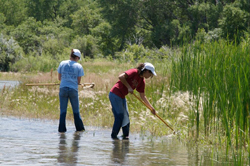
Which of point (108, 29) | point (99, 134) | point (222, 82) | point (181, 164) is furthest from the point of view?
point (108, 29)

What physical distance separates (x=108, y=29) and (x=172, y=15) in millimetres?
10241

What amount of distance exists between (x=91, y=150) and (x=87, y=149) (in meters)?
0.13

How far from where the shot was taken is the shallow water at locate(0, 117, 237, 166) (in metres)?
6.78

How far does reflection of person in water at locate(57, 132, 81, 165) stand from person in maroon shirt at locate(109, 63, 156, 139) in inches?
38.7

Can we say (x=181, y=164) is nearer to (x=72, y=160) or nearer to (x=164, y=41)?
(x=72, y=160)

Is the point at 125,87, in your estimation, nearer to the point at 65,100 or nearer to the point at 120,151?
the point at 120,151

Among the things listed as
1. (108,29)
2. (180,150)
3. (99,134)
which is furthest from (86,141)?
(108,29)

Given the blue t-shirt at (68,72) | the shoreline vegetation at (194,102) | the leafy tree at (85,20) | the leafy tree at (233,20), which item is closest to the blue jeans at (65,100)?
the blue t-shirt at (68,72)

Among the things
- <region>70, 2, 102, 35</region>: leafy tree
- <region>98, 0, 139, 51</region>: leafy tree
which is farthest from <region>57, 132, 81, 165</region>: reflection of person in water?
<region>70, 2, 102, 35</region>: leafy tree

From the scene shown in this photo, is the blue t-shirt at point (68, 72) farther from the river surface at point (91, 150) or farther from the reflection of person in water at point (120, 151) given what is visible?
the reflection of person in water at point (120, 151)

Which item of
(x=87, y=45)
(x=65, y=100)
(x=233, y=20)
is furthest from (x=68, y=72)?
(x=87, y=45)

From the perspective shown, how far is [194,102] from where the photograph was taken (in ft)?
28.3

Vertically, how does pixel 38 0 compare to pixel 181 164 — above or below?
above

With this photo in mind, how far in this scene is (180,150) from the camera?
8.02m
